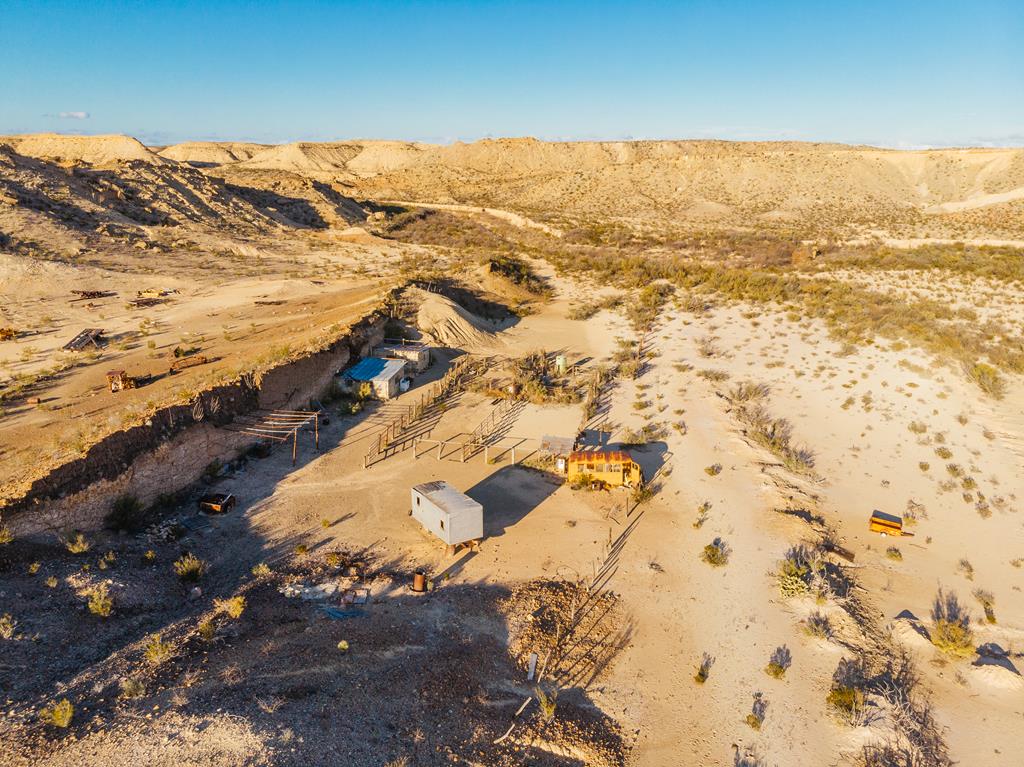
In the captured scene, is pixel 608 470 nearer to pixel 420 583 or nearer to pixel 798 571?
pixel 798 571

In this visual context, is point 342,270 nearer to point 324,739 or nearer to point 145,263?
point 145,263

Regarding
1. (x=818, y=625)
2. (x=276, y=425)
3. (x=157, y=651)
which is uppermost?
(x=276, y=425)

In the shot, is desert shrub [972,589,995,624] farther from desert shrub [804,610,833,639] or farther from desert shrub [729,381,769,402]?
desert shrub [729,381,769,402]

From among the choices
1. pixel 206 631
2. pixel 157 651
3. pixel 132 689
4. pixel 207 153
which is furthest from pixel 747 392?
pixel 207 153

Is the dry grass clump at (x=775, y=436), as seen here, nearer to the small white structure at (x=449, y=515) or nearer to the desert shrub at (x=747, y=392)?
the desert shrub at (x=747, y=392)

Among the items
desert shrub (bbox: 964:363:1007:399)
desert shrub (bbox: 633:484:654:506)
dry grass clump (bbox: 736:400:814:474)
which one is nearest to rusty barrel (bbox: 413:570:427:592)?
desert shrub (bbox: 633:484:654:506)

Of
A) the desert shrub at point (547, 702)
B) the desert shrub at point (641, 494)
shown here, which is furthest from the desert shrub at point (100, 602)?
the desert shrub at point (641, 494)
